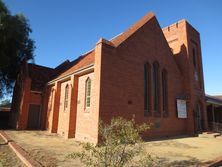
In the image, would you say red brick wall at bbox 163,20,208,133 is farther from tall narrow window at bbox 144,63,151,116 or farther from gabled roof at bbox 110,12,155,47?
tall narrow window at bbox 144,63,151,116

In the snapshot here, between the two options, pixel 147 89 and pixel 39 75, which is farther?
pixel 39 75

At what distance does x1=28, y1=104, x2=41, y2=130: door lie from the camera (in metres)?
22.1

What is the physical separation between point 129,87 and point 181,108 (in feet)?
26.8

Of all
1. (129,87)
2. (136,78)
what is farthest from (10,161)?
(136,78)

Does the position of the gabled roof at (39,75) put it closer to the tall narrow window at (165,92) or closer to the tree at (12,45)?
the tree at (12,45)

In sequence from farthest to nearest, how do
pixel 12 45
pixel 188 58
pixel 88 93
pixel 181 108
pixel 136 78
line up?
pixel 12 45 < pixel 188 58 < pixel 181 108 < pixel 136 78 < pixel 88 93

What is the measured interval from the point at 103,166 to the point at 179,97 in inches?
663

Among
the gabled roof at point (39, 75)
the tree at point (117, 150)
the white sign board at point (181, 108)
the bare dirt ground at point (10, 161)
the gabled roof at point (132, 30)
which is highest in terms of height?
the gabled roof at point (132, 30)

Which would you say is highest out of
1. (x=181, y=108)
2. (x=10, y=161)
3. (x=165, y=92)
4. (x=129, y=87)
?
(x=165, y=92)

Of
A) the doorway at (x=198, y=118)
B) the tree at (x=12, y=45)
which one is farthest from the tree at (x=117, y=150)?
the tree at (x=12, y=45)

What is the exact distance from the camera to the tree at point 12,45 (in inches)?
901

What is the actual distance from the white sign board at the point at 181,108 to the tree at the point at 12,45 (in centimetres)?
2061

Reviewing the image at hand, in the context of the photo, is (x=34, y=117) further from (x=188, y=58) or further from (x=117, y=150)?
(x=117, y=150)

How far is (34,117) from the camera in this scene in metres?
22.5
